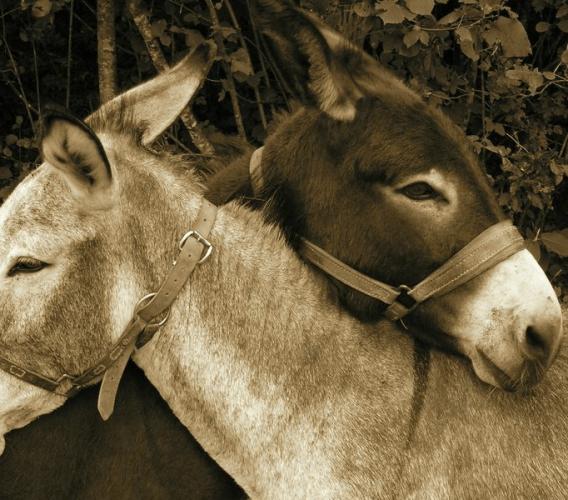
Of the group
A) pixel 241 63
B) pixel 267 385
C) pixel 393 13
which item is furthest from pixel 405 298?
pixel 241 63

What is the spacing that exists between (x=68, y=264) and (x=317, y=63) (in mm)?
908

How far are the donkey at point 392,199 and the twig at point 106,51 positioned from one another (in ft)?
5.61

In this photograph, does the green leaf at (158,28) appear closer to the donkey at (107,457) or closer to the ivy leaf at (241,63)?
the ivy leaf at (241,63)

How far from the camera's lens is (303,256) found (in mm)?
2303

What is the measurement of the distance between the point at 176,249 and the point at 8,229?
1.51 feet

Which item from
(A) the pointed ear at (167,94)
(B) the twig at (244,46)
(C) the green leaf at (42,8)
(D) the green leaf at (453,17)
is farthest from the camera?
(B) the twig at (244,46)

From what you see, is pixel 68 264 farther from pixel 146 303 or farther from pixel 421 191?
pixel 421 191

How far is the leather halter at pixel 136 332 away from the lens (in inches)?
82.2

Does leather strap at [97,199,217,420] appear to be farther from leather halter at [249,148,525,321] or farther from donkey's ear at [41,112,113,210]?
leather halter at [249,148,525,321]

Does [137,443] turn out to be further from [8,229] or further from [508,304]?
[508,304]

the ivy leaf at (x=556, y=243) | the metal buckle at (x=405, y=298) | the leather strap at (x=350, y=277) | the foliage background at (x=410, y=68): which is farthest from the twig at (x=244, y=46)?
the metal buckle at (x=405, y=298)

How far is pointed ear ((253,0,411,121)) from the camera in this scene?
2166 mm

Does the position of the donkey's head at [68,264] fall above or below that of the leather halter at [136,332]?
above

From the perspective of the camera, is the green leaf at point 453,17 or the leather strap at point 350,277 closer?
the leather strap at point 350,277
